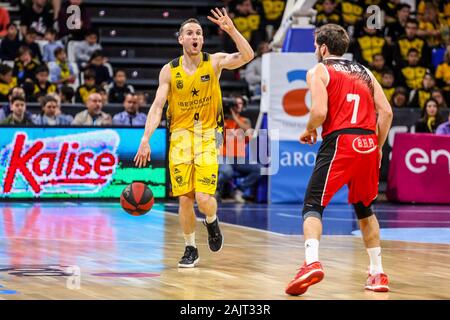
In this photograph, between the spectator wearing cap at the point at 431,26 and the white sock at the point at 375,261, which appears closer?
the white sock at the point at 375,261

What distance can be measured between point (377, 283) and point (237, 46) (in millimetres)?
2661

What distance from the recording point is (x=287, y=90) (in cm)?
1797

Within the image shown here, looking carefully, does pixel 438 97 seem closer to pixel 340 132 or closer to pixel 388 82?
pixel 388 82

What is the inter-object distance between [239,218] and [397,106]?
5.89 metres

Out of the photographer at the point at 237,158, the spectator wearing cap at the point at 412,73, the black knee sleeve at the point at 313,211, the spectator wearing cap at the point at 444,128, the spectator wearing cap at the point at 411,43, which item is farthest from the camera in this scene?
the spectator wearing cap at the point at 411,43

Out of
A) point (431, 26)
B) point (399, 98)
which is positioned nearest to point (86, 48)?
point (399, 98)

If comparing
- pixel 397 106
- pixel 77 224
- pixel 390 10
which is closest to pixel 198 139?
pixel 77 224

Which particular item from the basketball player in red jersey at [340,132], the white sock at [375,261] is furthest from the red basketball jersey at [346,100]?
the white sock at [375,261]

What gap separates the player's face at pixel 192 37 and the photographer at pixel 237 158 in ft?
25.9

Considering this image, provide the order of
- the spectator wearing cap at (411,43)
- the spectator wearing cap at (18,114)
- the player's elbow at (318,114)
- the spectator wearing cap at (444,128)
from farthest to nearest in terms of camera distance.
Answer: the spectator wearing cap at (411,43)
the spectator wearing cap at (444,128)
the spectator wearing cap at (18,114)
the player's elbow at (318,114)

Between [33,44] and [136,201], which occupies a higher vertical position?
[33,44]

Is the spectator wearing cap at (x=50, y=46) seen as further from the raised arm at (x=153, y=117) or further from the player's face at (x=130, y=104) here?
the raised arm at (x=153, y=117)

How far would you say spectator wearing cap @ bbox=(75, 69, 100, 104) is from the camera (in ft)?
65.5

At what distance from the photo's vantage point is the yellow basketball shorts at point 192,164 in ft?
33.1
